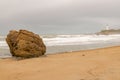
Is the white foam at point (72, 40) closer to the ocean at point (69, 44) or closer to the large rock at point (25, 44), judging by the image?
the ocean at point (69, 44)

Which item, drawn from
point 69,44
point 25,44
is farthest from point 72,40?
point 25,44

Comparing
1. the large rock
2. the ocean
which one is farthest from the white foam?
the large rock

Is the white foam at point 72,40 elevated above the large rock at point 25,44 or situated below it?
below

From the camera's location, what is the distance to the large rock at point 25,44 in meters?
12.2

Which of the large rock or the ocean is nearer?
the large rock

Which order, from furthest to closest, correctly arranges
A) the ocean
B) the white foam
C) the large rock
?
1. the white foam
2. the ocean
3. the large rock

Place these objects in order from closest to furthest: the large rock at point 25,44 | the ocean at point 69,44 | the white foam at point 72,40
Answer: the large rock at point 25,44
the ocean at point 69,44
the white foam at point 72,40

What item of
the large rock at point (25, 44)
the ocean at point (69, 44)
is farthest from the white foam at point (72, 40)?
the large rock at point (25, 44)

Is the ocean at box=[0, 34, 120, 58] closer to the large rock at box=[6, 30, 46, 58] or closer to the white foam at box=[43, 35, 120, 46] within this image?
the white foam at box=[43, 35, 120, 46]

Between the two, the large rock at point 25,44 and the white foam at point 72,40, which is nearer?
the large rock at point 25,44

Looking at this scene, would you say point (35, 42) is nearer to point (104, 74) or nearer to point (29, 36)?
point (29, 36)

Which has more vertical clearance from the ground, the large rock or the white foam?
the large rock

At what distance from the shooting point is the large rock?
12.2 metres

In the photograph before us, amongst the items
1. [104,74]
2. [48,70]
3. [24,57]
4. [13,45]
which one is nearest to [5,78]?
[48,70]
